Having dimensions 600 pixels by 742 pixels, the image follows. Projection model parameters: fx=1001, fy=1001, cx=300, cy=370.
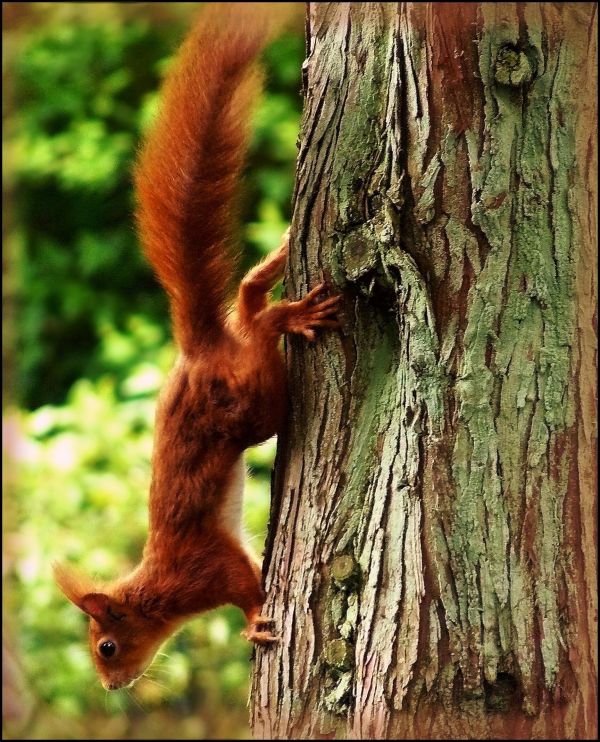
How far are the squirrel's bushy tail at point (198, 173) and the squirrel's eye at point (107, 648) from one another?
0.89 metres

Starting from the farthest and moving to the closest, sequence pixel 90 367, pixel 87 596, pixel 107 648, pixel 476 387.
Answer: pixel 90 367 → pixel 107 648 → pixel 87 596 → pixel 476 387

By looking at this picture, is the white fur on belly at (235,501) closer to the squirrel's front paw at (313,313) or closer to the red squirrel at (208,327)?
the red squirrel at (208,327)

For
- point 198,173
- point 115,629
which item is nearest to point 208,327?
point 198,173

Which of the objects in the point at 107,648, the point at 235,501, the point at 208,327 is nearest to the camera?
the point at 208,327

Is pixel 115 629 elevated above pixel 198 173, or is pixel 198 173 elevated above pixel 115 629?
pixel 198 173

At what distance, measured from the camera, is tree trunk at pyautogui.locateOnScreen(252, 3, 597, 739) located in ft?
6.01

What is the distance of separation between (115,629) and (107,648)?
65 mm

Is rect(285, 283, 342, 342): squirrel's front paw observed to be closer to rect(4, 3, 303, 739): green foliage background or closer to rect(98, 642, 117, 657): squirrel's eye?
rect(4, 3, 303, 739): green foliage background

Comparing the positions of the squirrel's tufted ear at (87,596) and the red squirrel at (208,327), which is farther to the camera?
the squirrel's tufted ear at (87,596)

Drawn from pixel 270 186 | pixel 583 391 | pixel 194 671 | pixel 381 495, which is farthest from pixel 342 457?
pixel 270 186

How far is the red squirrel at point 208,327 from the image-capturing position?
2.08 metres

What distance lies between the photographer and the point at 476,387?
1.86 m

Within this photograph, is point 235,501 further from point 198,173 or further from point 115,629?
point 198,173

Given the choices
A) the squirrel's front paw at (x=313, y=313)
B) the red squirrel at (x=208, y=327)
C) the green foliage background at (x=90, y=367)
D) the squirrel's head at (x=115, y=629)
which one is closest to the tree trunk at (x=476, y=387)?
the squirrel's front paw at (x=313, y=313)
